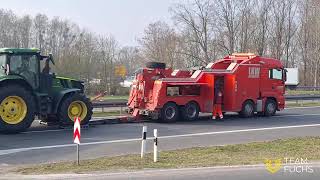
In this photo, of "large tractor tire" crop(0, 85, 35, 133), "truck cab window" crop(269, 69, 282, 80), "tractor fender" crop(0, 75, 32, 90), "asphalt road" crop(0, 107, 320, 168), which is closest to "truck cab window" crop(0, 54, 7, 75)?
"tractor fender" crop(0, 75, 32, 90)

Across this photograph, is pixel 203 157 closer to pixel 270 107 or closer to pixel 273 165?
pixel 273 165

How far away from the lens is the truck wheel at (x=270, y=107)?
2620 centimetres

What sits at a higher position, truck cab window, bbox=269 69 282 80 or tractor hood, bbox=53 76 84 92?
truck cab window, bbox=269 69 282 80

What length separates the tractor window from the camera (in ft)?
59.5

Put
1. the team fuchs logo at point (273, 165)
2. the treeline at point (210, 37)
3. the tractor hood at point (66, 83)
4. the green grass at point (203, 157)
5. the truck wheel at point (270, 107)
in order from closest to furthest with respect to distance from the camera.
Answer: the team fuchs logo at point (273, 165) < the green grass at point (203, 157) < the tractor hood at point (66, 83) < the truck wheel at point (270, 107) < the treeline at point (210, 37)

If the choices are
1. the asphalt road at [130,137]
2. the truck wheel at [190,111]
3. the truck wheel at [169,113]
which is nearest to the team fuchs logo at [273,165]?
the asphalt road at [130,137]

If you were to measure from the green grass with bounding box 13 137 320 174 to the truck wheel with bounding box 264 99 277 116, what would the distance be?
10.3 m

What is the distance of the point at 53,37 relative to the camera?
72.4 metres

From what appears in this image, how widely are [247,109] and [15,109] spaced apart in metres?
11.8

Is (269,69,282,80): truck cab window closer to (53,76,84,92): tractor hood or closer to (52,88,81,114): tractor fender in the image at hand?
(53,76,84,92): tractor hood

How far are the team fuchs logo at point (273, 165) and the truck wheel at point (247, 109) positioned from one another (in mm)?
12832

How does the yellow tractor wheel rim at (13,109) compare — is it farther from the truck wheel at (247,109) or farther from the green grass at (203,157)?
the truck wheel at (247,109)

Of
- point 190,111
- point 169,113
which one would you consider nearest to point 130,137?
point 169,113

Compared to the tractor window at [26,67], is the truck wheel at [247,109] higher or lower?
lower
